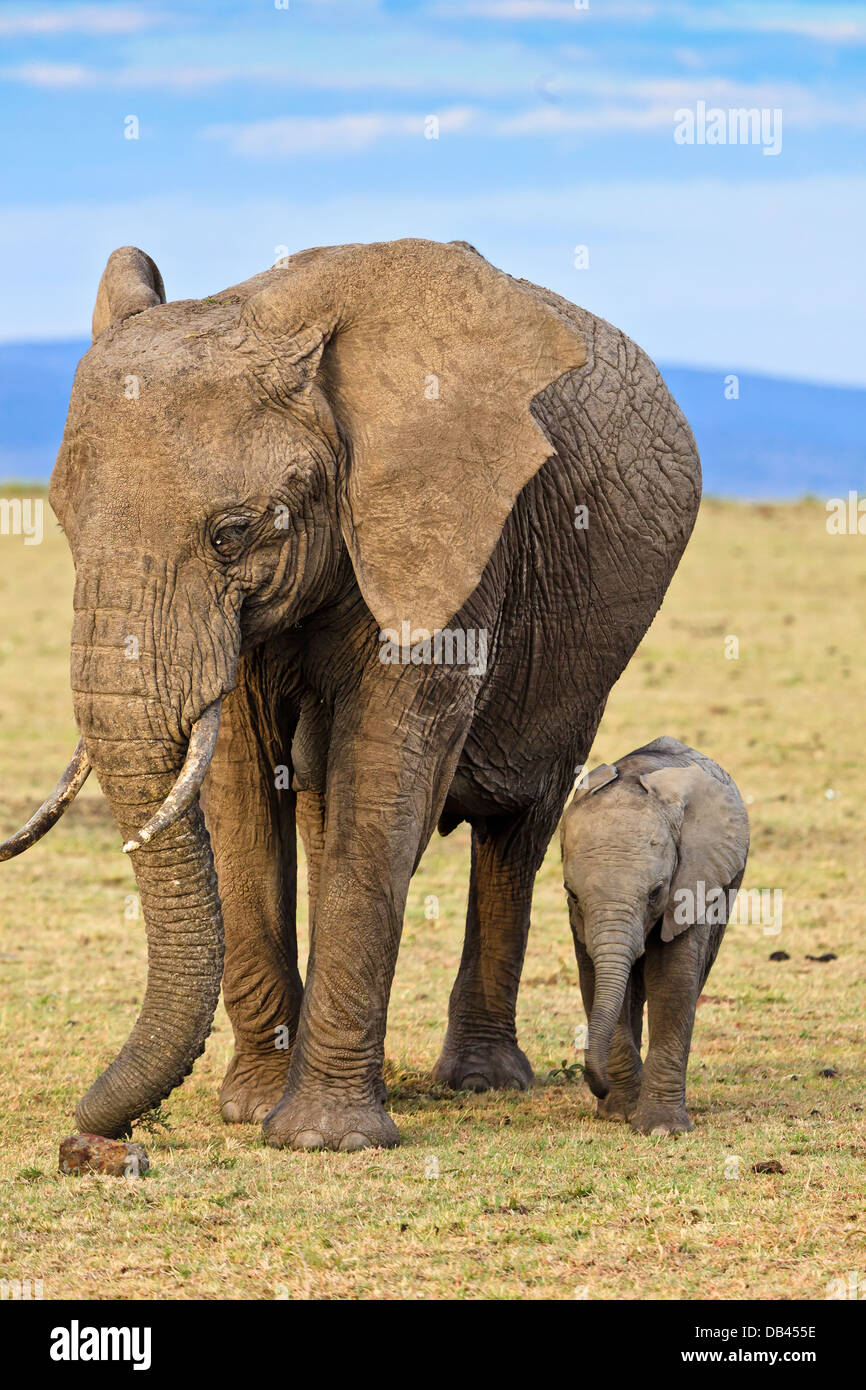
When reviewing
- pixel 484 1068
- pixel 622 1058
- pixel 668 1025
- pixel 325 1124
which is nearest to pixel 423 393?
pixel 668 1025

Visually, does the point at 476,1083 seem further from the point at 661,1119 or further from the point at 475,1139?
the point at 661,1119

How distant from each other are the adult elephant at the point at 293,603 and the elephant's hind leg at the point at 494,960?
100 cm

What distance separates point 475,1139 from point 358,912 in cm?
103

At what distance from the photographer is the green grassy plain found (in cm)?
555

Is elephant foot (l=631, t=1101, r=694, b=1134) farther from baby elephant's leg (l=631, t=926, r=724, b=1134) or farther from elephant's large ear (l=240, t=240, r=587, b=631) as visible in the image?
elephant's large ear (l=240, t=240, r=587, b=631)

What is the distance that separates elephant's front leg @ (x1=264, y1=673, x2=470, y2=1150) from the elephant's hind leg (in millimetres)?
1550

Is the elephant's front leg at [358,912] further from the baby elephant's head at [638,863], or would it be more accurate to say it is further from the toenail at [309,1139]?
the baby elephant's head at [638,863]

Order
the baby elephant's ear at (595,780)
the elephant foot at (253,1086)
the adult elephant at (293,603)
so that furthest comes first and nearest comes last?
the elephant foot at (253,1086) < the baby elephant's ear at (595,780) < the adult elephant at (293,603)

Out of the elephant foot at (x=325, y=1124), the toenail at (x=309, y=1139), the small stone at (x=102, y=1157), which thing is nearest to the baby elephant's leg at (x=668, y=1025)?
the elephant foot at (x=325, y=1124)

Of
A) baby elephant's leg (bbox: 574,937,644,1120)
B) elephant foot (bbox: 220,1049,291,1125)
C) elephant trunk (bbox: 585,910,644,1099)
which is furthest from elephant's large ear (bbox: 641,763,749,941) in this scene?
elephant foot (bbox: 220,1049,291,1125)

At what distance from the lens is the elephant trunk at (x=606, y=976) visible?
690cm

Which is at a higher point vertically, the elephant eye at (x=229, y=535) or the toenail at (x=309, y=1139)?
the elephant eye at (x=229, y=535)

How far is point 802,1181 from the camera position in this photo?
21.3 ft

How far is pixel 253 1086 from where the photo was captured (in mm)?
8008
